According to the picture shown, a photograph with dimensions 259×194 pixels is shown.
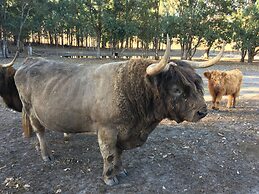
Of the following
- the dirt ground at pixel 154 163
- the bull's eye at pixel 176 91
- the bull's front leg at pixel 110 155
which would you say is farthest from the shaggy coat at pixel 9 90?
the bull's eye at pixel 176 91

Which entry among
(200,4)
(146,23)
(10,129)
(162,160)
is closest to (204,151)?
(162,160)

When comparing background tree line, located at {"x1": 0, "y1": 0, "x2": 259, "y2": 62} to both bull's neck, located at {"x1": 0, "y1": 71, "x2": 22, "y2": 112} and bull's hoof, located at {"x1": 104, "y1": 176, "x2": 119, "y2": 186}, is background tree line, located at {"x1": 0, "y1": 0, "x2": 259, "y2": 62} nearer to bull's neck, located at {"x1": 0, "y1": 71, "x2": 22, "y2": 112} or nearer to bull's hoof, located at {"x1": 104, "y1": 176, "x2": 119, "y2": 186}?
bull's neck, located at {"x1": 0, "y1": 71, "x2": 22, "y2": 112}

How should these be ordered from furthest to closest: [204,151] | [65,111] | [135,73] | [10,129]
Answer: [10,129], [204,151], [65,111], [135,73]

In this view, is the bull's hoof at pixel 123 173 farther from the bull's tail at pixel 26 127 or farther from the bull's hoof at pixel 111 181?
the bull's tail at pixel 26 127

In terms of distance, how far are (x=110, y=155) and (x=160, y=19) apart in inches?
1075

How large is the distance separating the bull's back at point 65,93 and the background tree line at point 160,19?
23072 mm

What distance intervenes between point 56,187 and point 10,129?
2824mm

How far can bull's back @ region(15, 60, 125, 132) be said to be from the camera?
162 inches

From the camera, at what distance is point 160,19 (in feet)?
98.1

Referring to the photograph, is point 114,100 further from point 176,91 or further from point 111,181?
point 111,181

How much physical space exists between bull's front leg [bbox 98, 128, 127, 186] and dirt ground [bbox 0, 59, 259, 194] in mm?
137

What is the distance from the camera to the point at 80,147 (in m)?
5.66

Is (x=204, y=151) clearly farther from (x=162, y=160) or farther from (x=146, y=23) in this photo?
(x=146, y=23)

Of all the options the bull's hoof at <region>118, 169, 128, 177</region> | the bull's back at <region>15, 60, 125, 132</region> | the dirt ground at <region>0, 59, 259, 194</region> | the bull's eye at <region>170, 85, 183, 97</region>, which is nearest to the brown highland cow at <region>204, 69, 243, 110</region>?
the dirt ground at <region>0, 59, 259, 194</region>
